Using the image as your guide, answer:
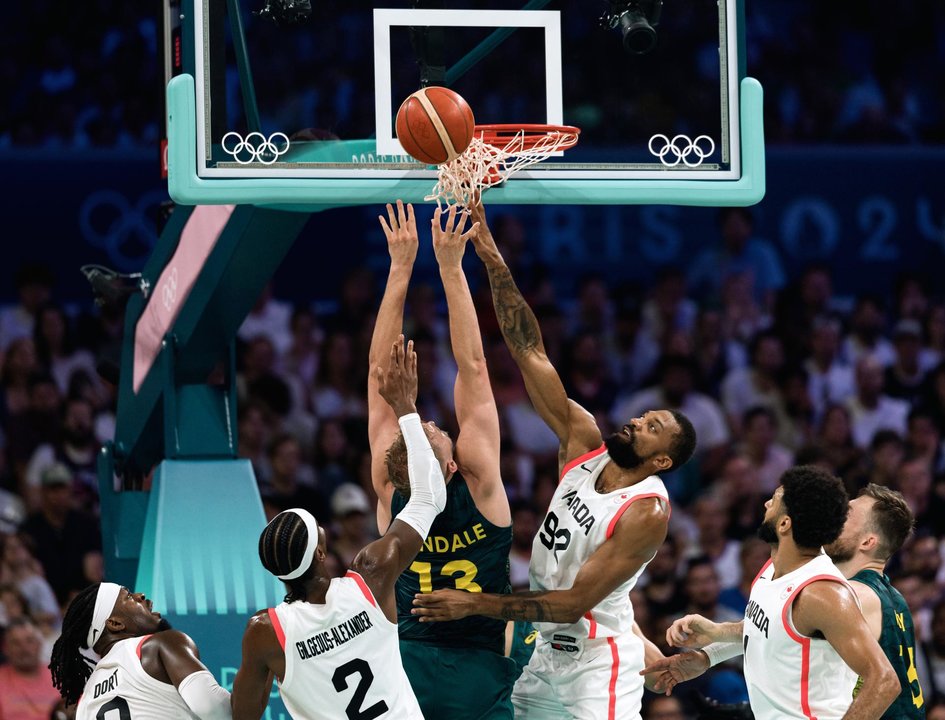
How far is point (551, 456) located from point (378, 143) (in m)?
6.06

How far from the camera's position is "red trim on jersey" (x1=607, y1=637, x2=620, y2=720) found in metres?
6.50

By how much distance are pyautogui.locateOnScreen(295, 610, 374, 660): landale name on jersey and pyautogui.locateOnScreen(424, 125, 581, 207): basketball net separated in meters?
1.76

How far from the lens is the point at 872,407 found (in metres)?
13.2

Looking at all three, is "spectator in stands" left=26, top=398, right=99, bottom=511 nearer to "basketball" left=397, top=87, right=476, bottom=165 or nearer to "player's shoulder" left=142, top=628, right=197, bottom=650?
"player's shoulder" left=142, top=628, right=197, bottom=650

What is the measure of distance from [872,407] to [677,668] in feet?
23.1

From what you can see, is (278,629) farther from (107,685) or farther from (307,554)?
(107,685)

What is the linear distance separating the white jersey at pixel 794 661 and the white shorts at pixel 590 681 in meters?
0.67

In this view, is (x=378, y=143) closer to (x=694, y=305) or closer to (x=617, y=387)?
(x=617, y=387)

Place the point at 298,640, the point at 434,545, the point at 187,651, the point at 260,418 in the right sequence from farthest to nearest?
the point at 260,418 < the point at 434,545 < the point at 187,651 < the point at 298,640

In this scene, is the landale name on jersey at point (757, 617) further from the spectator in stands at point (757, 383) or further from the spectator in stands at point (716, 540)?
the spectator in stands at point (757, 383)

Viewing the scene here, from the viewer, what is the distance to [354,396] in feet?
40.6

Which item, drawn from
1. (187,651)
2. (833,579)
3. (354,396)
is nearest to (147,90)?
(354,396)

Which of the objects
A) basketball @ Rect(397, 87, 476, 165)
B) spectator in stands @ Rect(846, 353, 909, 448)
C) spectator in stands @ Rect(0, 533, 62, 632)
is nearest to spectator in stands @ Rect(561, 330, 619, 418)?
spectator in stands @ Rect(846, 353, 909, 448)

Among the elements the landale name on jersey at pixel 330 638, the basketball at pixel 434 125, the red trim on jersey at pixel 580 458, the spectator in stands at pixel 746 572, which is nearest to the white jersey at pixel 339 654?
the landale name on jersey at pixel 330 638
